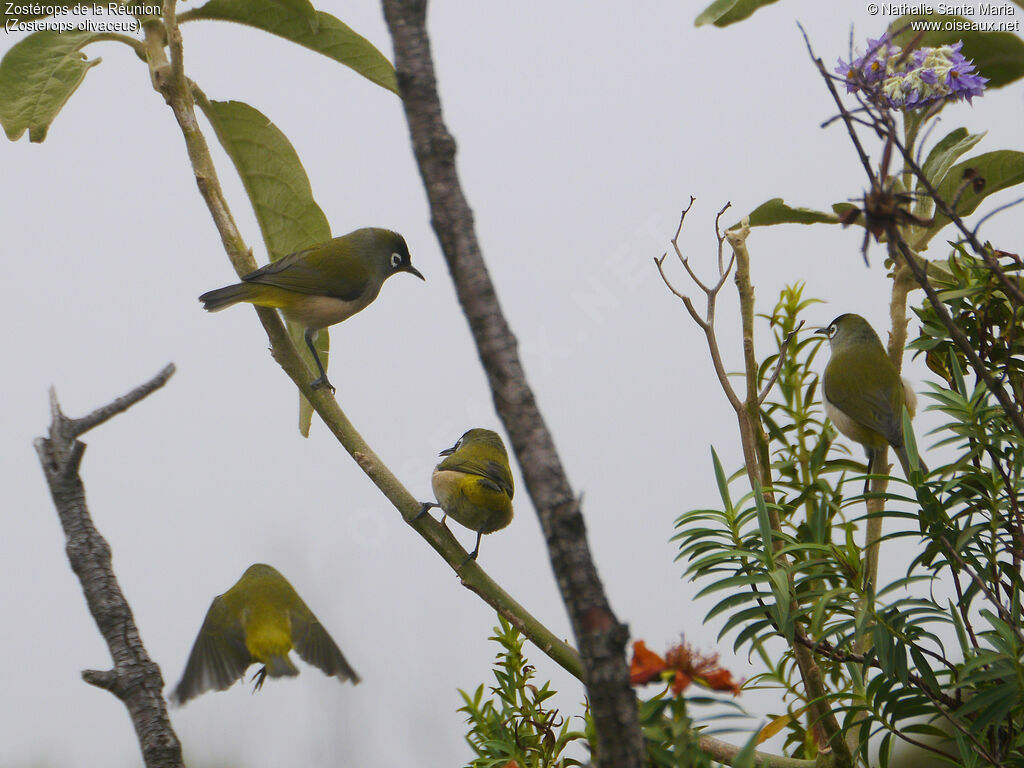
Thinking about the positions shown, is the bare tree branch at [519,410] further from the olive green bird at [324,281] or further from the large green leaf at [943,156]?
the large green leaf at [943,156]

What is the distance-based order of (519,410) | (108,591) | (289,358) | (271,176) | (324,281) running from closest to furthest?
1. (519,410)
2. (108,591)
3. (289,358)
4. (271,176)
5. (324,281)

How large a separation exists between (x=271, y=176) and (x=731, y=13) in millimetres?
503

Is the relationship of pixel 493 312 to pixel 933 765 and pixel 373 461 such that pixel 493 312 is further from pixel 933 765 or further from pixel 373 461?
pixel 933 765

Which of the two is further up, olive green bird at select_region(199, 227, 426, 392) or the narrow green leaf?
olive green bird at select_region(199, 227, 426, 392)

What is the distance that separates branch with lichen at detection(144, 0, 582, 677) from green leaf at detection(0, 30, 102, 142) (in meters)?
0.08

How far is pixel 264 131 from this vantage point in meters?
0.97

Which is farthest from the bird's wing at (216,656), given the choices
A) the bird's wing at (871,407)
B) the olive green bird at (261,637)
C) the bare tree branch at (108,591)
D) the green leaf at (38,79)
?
the bird's wing at (871,407)

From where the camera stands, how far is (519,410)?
1.35 feet

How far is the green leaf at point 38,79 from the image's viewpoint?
2.90ft

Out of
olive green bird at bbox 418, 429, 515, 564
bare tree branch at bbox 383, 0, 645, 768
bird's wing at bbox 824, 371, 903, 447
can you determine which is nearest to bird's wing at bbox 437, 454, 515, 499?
olive green bird at bbox 418, 429, 515, 564

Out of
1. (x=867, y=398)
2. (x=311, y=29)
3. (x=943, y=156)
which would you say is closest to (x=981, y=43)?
(x=943, y=156)

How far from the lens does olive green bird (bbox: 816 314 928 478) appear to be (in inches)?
40.4

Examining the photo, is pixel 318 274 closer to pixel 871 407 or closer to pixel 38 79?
pixel 38 79

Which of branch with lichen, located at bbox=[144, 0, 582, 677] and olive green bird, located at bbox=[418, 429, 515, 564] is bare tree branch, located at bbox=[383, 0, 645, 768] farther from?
olive green bird, located at bbox=[418, 429, 515, 564]
